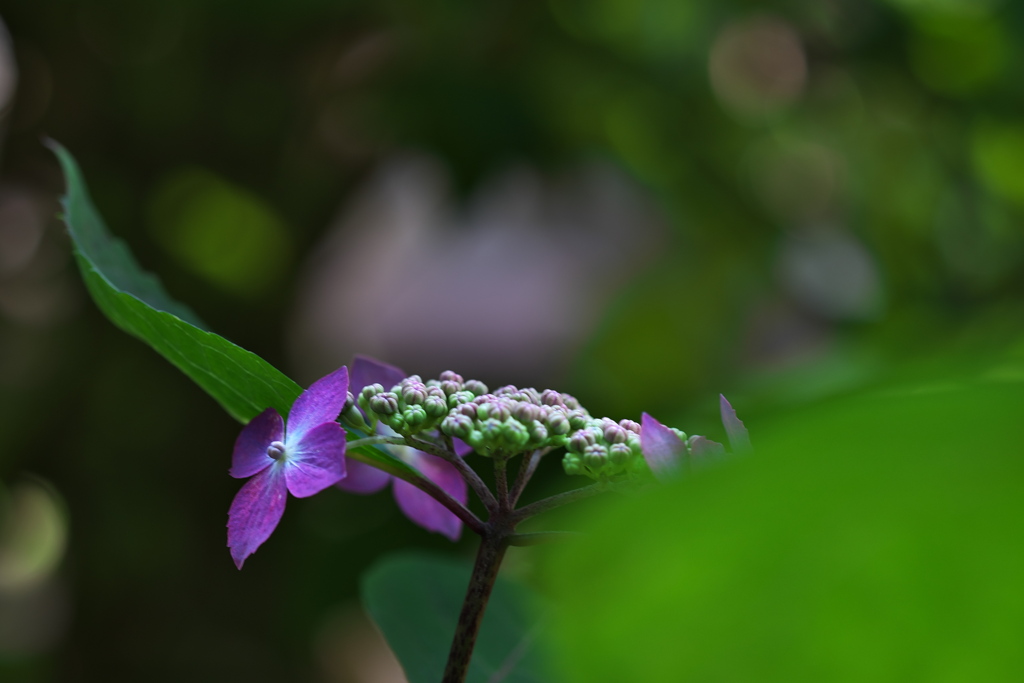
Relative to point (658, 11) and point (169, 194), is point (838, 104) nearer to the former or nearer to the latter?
point (658, 11)

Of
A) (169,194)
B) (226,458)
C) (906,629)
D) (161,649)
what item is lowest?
(161,649)

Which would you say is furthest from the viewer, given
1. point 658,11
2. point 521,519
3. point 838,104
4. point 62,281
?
point 838,104

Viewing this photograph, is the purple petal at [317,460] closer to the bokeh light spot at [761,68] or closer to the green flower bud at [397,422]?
the green flower bud at [397,422]

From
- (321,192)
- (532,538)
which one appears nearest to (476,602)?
(532,538)

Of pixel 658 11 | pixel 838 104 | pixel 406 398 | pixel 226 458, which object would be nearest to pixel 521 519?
pixel 406 398

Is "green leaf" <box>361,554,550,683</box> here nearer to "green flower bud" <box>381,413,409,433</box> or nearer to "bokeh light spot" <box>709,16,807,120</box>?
"green flower bud" <box>381,413,409,433</box>

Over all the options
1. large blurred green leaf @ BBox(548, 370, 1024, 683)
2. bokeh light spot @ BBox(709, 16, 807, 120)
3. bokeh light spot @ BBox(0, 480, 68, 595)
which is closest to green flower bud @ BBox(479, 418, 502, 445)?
large blurred green leaf @ BBox(548, 370, 1024, 683)

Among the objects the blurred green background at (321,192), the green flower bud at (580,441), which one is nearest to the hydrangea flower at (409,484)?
the green flower bud at (580,441)
